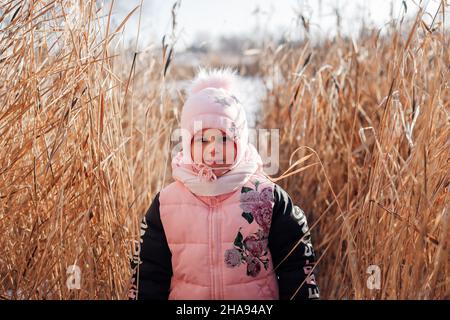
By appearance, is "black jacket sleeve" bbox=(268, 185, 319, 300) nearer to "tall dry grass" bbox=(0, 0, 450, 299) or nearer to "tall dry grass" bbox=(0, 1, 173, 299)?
"tall dry grass" bbox=(0, 0, 450, 299)

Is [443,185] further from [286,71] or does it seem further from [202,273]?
[286,71]

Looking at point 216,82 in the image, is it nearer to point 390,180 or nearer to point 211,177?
point 211,177

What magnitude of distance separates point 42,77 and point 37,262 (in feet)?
1.57

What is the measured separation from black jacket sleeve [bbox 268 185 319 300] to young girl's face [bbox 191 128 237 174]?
0.14 m

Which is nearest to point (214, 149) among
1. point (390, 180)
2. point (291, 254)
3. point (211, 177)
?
point (211, 177)

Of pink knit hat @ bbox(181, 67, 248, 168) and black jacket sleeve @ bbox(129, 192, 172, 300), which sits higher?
pink knit hat @ bbox(181, 67, 248, 168)

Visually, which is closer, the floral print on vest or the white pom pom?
the floral print on vest

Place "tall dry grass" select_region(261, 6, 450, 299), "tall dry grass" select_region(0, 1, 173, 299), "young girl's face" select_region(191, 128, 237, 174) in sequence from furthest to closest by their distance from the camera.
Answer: "tall dry grass" select_region(0, 1, 173, 299) < "young girl's face" select_region(191, 128, 237, 174) < "tall dry grass" select_region(261, 6, 450, 299)

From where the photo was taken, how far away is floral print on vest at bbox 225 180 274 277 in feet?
4.64

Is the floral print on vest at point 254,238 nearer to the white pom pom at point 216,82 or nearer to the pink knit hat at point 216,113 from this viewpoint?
the pink knit hat at point 216,113

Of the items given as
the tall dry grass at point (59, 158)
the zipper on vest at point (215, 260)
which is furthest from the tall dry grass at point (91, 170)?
the zipper on vest at point (215, 260)

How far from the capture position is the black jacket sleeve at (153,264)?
146 cm

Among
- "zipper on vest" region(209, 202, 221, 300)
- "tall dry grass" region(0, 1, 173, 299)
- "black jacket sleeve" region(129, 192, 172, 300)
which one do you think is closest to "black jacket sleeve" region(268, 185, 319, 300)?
"zipper on vest" region(209, 202, 221, 300)

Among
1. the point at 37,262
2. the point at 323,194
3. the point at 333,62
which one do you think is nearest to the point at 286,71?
the point at 333,62
